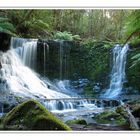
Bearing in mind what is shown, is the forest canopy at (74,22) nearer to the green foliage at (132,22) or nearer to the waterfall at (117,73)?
the green foliage at (132,22)

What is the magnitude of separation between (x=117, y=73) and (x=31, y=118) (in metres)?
0.95

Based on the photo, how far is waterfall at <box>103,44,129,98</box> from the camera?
14.2 feet

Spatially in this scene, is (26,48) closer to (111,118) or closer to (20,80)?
(20,80)

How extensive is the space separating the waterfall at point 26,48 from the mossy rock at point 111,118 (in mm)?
810

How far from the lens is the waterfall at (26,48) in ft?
14.3

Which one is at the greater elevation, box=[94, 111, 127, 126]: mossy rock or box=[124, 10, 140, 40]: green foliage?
box=[124, 10, 140, 40]: green foliage

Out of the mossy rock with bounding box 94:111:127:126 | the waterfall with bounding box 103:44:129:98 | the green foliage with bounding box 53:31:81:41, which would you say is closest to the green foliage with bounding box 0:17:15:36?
the green foliage with bounding box 53:31:81:41

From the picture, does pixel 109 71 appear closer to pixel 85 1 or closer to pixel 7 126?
pixel 85 1

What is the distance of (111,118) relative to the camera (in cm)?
427

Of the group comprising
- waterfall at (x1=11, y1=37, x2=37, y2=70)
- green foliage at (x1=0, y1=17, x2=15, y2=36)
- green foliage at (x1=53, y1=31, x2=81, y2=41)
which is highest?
green foliage at (x1=0, y1=17, x2=15, y2=36)

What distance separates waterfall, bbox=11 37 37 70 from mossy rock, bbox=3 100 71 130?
15.6 inches

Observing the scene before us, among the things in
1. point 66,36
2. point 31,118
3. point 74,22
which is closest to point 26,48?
point 66,36

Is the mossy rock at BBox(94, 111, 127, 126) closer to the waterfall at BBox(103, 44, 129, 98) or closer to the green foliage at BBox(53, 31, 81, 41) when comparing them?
the waterfall at BBox(103, 44, 129, 98)

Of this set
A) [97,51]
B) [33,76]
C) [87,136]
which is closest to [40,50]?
[33,76]
